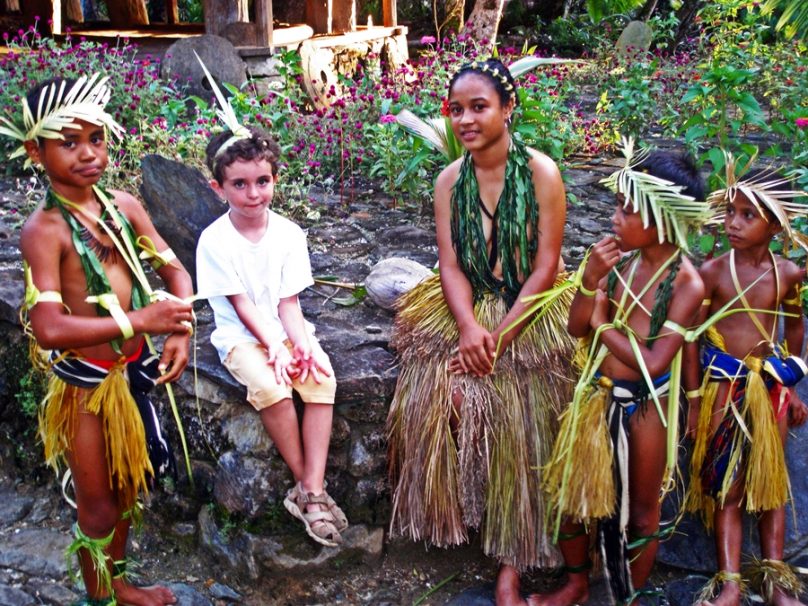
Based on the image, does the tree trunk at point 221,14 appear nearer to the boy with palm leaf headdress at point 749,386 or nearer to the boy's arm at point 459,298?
the boy's arm at point 459,298

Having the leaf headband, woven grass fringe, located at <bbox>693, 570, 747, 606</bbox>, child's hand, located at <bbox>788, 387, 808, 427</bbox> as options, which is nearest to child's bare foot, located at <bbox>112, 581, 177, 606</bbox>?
woven grass fringe, located at <bbox>693, 570, 747, 606</bbox>

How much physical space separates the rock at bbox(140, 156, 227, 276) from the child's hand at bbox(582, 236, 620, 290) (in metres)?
1.58

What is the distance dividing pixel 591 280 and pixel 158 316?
112 cm

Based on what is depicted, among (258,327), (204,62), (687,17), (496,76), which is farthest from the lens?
(687,17)

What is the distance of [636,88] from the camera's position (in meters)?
5.56

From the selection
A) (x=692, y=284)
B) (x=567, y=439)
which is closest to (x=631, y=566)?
(x=567, y=439)

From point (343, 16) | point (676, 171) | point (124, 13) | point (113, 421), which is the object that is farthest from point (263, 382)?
point (124, 13)

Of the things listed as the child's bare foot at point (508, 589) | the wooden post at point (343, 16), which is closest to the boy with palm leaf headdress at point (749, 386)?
the child's bare foot at point (508, 589)

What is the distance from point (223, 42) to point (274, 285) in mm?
4401

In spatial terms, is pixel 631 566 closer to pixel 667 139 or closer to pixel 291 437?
pixel 291 437

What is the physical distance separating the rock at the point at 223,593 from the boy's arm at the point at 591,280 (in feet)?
4.37

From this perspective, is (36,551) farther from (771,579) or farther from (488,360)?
(771,579)

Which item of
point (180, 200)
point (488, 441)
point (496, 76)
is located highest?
point (496, 76)

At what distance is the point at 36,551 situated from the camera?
9.71 feet
